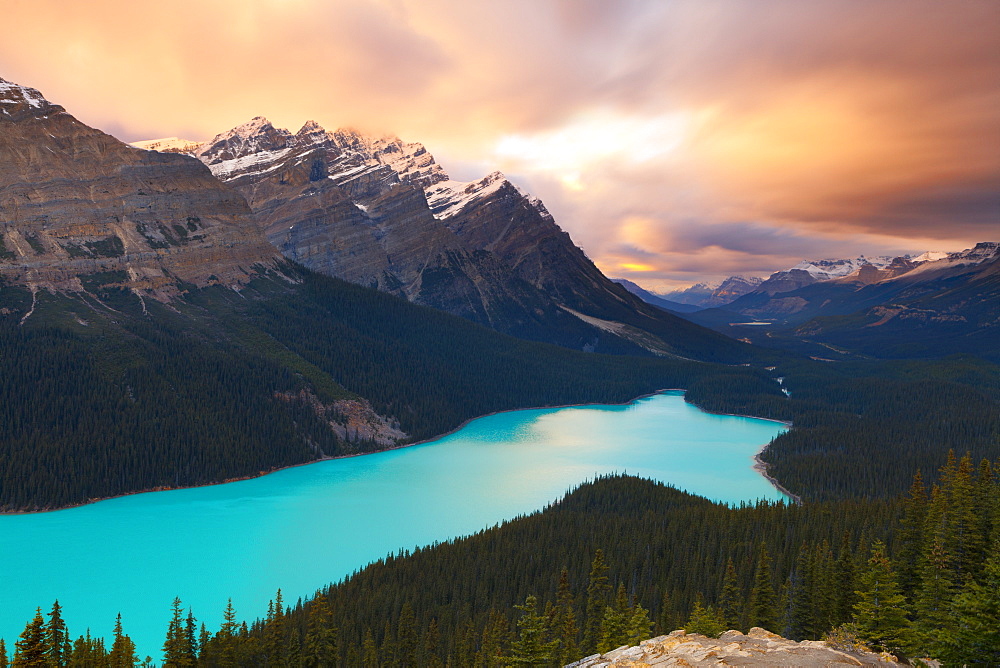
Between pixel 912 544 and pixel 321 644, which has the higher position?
pixel 912 544

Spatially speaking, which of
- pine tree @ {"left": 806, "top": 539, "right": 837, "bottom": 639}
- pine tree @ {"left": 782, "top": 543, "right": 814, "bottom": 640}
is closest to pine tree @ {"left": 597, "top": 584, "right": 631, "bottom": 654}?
pine tree @ {"left": 782, "top": 543, "right": 814, "bottom": 640}

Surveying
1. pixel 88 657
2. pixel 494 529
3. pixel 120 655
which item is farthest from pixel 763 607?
pixel 88 657

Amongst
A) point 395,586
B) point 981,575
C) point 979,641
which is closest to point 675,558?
point 395,586

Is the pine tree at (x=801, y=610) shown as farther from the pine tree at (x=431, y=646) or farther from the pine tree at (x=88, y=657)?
the pine tree at (x=88, y=657)

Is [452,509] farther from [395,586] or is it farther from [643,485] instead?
[395,586]

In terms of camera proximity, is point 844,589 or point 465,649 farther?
point 465,649

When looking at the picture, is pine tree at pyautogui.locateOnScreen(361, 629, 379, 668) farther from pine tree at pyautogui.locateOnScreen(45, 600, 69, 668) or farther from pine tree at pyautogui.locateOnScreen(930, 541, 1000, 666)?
pine tree at pyautogui.locateOnScreen(930, 541, 1000, 666)

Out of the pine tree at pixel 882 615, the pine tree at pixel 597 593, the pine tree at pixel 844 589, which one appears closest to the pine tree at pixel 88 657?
the pine tree at pixel 597 593

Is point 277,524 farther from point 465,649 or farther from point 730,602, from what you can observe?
point 730,602
